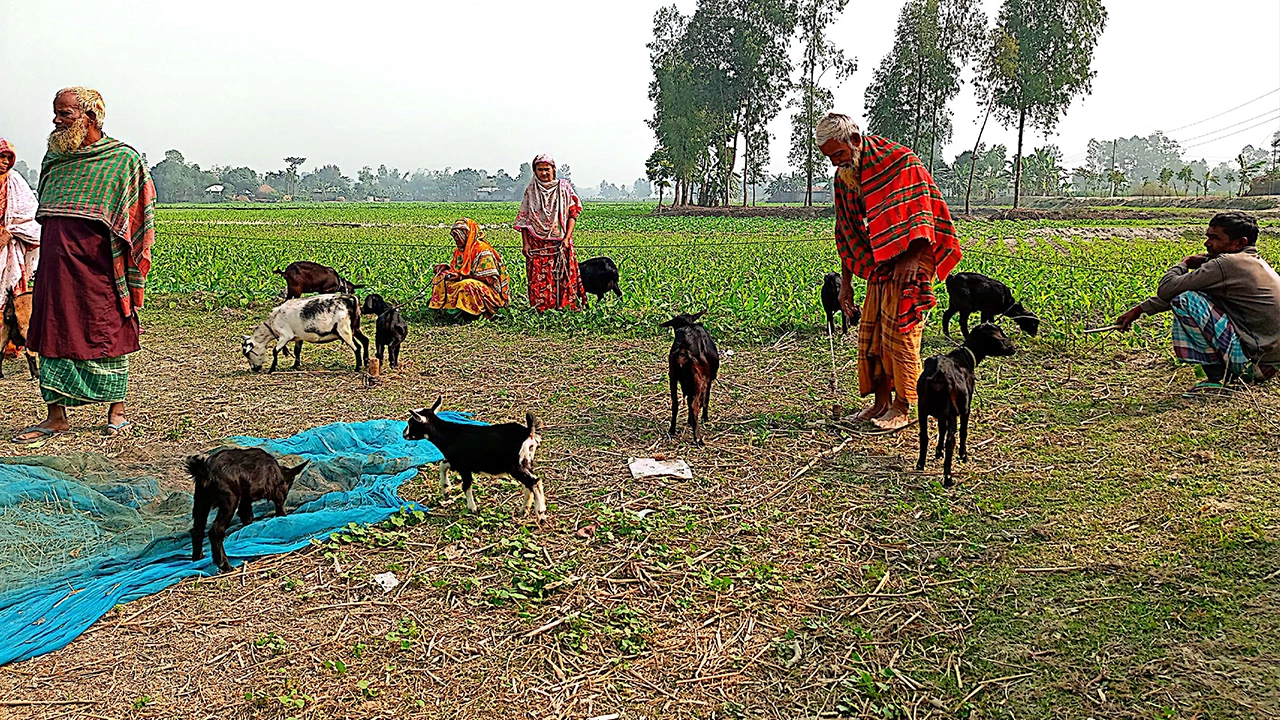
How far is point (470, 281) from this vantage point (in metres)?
11.6

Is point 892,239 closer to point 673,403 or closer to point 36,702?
point 673,403

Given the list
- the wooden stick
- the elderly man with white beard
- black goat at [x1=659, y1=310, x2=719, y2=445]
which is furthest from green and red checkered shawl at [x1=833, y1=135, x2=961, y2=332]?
the elderly man with white beard

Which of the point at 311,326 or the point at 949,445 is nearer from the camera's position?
the point at 949,445

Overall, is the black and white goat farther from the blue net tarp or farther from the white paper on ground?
the white paper on ground

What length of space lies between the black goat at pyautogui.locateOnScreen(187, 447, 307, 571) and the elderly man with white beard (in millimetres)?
2626

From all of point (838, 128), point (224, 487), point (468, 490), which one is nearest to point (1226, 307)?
point (838, 128)

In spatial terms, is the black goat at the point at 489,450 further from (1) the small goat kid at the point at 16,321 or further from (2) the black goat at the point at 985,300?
(2) the black goat at the point at 985,300

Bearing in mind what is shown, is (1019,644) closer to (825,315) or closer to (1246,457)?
(1246,457)

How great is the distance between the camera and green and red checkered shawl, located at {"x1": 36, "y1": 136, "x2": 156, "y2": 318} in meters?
6.12

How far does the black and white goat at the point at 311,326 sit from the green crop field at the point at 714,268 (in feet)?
10.3

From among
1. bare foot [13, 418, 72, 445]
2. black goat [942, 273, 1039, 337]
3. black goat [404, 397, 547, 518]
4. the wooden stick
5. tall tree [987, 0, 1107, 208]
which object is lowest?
the wooden stick

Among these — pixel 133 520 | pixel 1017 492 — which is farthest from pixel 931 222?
pixel 133 520

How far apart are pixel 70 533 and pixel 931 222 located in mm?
5638

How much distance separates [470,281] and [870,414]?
6633 millimetres
